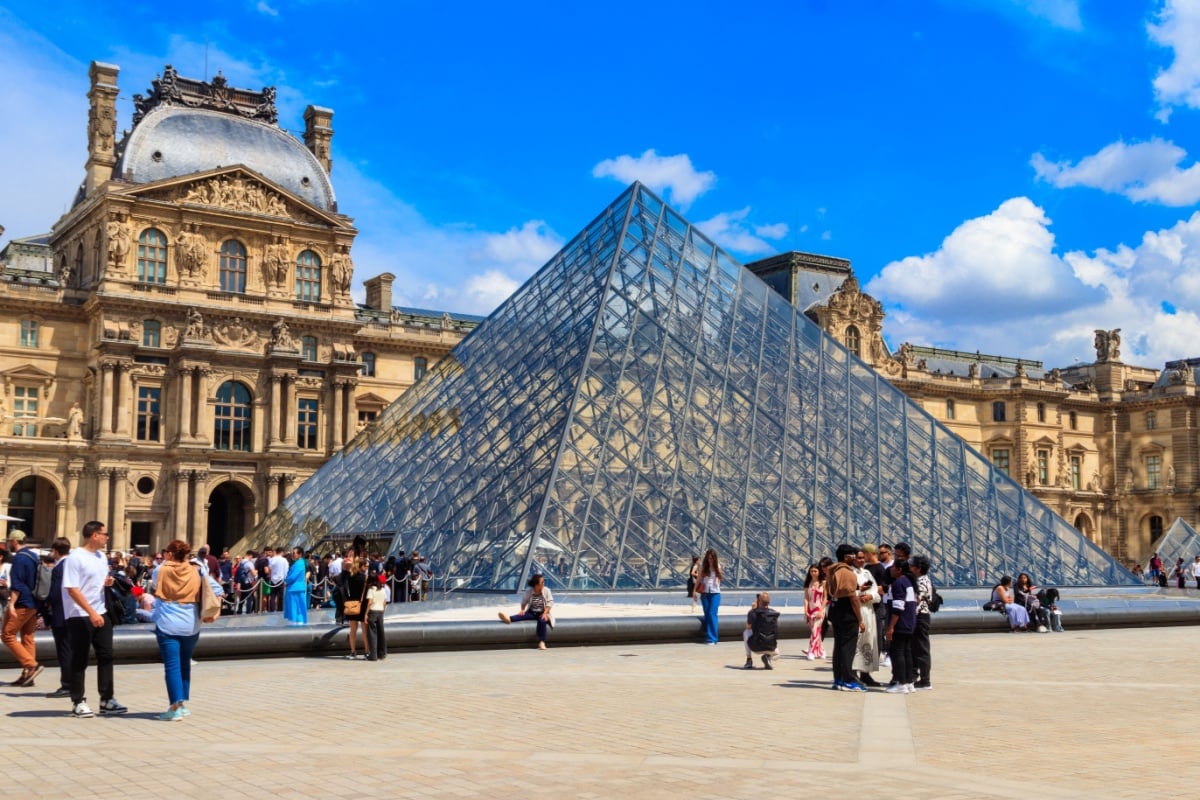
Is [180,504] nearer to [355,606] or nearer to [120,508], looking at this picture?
[120,508]

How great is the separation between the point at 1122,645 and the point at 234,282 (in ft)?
120

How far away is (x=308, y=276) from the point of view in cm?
4800

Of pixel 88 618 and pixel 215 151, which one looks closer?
pixel 88 618

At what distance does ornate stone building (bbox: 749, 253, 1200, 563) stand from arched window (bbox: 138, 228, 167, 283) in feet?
99.2

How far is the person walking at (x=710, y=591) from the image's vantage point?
14.8m

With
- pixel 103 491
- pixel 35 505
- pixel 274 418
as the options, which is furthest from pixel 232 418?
pixel 35 505

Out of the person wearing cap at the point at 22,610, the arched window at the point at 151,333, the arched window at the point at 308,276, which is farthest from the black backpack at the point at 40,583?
the arched window at the point at 308,276

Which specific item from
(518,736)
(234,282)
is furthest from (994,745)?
(234,282)

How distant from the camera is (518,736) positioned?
8125 mm

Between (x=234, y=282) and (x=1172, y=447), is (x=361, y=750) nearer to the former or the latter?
(x=234, y=282)

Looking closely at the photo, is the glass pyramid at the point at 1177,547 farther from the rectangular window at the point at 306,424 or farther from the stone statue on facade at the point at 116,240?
the stone statue on facade at the point at 116,240

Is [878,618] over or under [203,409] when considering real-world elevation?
under

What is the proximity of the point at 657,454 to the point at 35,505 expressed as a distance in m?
31.3

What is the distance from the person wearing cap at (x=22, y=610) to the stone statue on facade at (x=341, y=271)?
37800 mm
